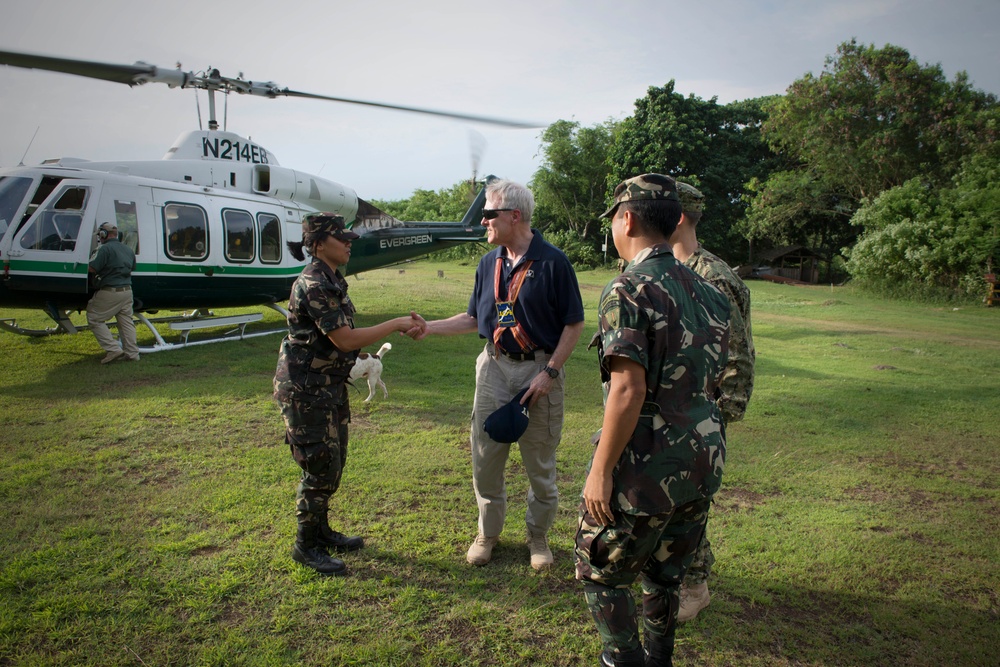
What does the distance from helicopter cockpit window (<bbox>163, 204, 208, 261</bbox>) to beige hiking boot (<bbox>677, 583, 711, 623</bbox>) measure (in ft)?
28.0

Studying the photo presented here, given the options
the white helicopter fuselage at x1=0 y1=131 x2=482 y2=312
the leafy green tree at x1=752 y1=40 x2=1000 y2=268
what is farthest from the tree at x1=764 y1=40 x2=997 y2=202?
the white helicopter fuselage at x1=0 y1=131 x2=482 y2=312

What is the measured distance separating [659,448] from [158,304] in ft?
29.7

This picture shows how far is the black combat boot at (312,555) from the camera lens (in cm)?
328

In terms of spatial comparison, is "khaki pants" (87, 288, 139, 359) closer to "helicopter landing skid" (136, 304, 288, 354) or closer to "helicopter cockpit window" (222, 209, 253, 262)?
"helicopter landing skid" (136, 304, 288, 354)

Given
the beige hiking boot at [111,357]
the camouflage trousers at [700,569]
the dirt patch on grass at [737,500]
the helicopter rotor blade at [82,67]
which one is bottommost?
the beige hiking boot at [111,357]

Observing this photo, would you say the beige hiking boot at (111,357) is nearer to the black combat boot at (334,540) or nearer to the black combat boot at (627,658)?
the black combat boot at (334,540)

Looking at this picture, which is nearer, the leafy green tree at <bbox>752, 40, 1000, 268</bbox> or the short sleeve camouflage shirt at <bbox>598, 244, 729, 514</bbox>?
the short sleeve camouflage shirt at <bbox>598, 244, 729, 514</bbox>

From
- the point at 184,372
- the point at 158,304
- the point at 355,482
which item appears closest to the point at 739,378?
the point at 355,482

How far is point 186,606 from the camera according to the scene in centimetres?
295

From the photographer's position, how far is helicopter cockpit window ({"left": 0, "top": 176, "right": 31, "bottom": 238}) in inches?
298

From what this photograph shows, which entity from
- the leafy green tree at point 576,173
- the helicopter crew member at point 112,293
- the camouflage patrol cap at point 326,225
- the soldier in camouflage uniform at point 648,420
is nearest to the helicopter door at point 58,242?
the helicopter crew member at point 112,293

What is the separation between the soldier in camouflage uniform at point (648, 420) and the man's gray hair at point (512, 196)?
44.1 inches

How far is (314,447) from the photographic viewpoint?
3.19 meters

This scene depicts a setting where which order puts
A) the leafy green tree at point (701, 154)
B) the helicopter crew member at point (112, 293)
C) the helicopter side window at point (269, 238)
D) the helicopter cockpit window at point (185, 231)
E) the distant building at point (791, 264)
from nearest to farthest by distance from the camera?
the helicopter crew member at point (112, 293) → the helicopter cockpit window at point (185, 231) → the helicopter side window at point (269, 238) → the distant building at point (791, 264) → the leafy green tree at point (701, 154)
